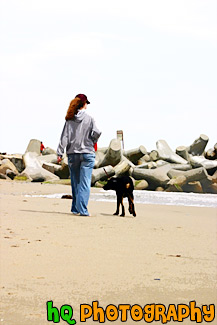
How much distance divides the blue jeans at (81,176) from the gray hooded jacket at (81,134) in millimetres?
106

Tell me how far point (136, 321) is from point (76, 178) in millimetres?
6172

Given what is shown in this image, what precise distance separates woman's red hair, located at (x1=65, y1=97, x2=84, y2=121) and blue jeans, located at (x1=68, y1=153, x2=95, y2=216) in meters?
0.59

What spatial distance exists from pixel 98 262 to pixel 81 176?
4.34m

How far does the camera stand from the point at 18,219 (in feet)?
26.6

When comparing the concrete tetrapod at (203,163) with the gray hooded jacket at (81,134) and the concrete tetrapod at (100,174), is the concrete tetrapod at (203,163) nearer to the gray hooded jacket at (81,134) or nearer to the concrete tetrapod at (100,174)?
the concrete tetrapod at (100,174)

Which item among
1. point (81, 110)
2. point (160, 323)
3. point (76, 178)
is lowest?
point (160, 323)

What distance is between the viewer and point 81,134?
9594 mm

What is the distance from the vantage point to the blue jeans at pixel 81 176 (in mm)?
9609

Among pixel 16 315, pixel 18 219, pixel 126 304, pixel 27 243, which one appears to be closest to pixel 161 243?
pixel 27 243

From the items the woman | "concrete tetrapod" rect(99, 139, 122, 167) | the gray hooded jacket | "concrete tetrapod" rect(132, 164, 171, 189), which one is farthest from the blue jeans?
"concrete tetrapod" rect(99, 139, 122, 167)

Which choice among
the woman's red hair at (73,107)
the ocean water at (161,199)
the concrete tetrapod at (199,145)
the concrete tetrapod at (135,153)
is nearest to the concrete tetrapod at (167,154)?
the concrete tetrapod at (135,153)

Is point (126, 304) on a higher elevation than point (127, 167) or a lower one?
lower

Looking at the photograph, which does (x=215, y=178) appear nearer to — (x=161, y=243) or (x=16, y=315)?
(x=161, y=243)

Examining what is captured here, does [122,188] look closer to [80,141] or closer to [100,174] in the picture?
[80,141]
